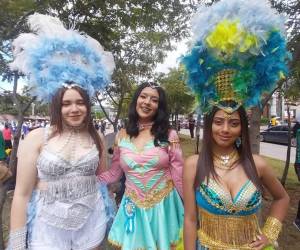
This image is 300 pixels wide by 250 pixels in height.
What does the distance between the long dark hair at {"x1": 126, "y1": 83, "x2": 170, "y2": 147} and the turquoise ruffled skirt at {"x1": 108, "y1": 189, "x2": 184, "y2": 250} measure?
491 millimetres

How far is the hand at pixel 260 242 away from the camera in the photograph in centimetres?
230

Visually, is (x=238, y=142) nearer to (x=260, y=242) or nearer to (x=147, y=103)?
(x=260, y=242)

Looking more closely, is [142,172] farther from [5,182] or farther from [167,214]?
[5,182]

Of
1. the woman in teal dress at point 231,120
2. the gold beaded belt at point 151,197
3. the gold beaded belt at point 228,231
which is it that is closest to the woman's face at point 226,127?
the woman in teal dress at point 231,120

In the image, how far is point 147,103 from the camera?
3219 mm

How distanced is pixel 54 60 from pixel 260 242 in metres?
1.84

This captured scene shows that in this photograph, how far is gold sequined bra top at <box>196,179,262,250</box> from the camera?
7.43ft

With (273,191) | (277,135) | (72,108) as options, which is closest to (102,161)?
→ (72,108)

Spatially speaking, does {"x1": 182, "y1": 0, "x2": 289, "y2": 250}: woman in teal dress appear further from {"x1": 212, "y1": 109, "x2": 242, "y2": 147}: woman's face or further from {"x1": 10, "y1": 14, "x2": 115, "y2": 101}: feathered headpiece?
{"x1": 10, "y1": 14, "x2": 115, "y2": 101}: feathered headpiece

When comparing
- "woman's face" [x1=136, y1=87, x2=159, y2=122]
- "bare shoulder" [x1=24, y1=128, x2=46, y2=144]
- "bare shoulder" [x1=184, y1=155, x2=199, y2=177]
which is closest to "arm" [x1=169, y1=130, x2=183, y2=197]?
"woman's face" [x1=136, y1=87, x2=159, y2=122]

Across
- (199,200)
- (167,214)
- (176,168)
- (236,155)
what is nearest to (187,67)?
(236,155)

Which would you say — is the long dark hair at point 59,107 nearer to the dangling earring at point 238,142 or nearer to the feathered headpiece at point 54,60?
the feathered headpiece at point 54,60

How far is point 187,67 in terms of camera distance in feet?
7.84

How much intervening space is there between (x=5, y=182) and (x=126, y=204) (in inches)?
53.1
